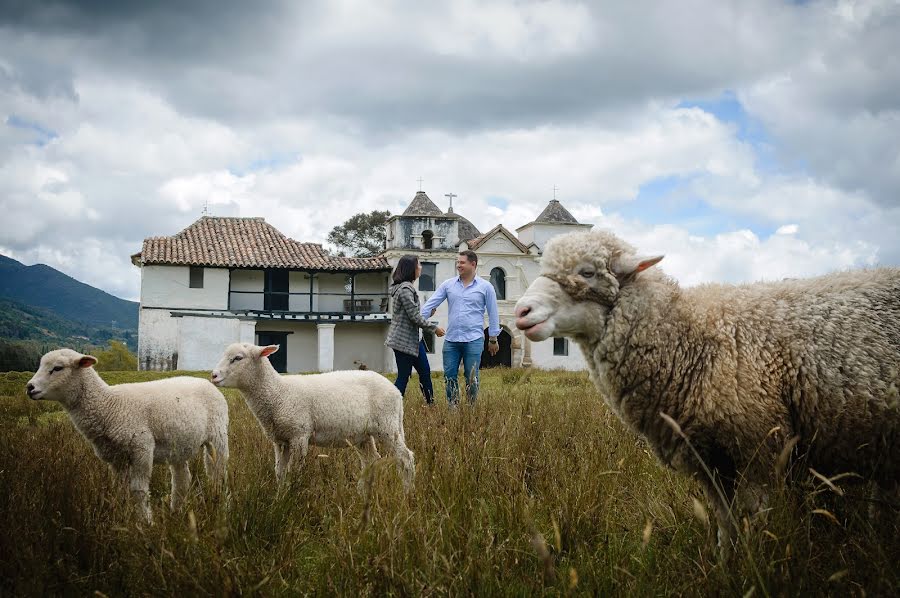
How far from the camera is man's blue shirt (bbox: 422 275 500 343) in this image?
7.92m

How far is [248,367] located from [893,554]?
14.6 ft

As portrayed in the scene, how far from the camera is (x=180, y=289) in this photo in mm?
32594

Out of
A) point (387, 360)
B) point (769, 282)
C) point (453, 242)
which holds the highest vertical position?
point (453, 242)

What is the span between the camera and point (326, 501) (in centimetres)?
367

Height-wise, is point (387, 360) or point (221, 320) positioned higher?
point (221, 320)

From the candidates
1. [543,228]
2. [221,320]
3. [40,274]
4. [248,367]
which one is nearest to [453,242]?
[543,228]

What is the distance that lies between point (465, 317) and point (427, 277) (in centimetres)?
2690

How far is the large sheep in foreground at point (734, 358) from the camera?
2.87m

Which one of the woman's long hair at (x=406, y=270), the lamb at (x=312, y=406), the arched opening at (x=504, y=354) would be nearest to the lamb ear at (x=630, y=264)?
the lamb at (x=312, y=406)

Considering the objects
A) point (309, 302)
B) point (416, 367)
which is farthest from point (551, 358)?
point (416, 367)

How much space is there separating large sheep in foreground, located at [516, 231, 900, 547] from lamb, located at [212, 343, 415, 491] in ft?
7.06

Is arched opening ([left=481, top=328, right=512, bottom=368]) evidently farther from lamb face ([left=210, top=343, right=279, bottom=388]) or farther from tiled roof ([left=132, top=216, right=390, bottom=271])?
lamb face ([left=210, top=343, right=279, bottom=388])

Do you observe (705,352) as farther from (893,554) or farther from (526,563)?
(526,563)

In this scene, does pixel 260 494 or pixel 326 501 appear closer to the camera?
pixel 260 494
